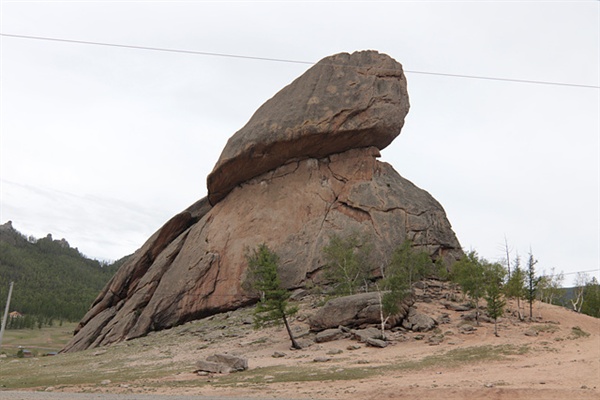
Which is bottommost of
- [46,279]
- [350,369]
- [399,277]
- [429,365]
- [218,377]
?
[218,377]

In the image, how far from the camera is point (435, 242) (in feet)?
159

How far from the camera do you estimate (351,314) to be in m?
33.0

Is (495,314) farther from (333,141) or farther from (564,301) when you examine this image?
(564,301)

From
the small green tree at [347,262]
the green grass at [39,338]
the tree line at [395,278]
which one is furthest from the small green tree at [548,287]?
the green grass at [39,338]

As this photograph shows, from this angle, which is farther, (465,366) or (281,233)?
(281,233)

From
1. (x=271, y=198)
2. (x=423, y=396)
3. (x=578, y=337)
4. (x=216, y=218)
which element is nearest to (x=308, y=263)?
(x=271, y=198)

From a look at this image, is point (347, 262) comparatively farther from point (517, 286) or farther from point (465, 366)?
point (465, 366)

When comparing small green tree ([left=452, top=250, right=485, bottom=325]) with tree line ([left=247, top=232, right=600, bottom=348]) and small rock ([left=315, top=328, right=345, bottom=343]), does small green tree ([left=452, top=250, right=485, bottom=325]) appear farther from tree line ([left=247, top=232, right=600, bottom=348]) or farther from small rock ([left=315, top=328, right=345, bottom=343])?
small rock ([left=315, top=328, right=345, bottom=343])

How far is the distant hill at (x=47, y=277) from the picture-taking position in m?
123

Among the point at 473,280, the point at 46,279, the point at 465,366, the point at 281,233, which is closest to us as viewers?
the point at 465,366

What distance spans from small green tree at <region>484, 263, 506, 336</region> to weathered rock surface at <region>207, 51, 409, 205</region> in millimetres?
18777

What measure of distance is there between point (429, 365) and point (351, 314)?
35.7ft

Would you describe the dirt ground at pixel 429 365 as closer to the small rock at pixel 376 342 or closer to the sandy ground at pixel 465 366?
the sandy ground at pixel 465 366

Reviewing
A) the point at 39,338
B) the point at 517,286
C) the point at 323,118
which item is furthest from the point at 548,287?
the point at 39,338
